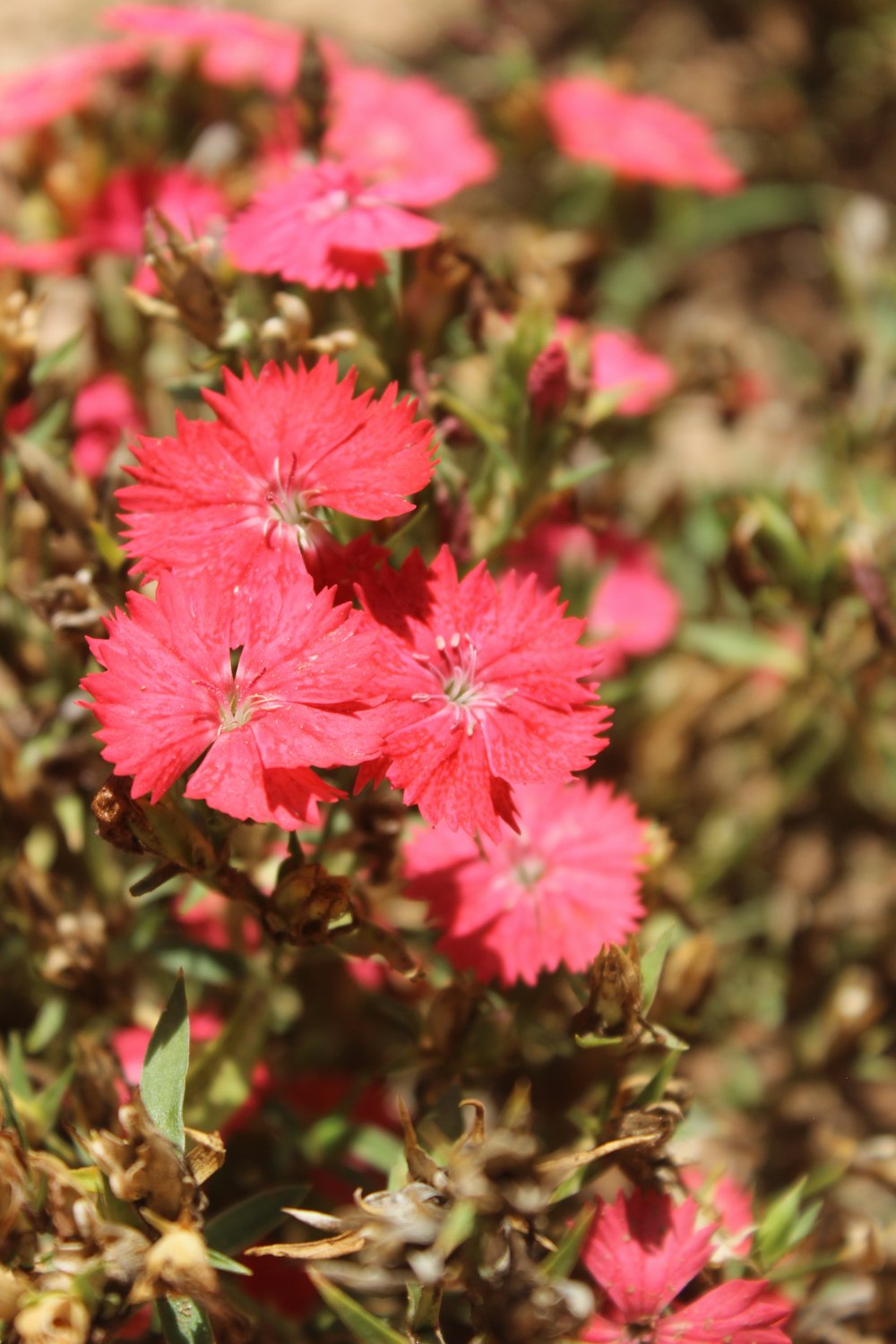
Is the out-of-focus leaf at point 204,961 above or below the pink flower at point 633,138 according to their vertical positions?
below

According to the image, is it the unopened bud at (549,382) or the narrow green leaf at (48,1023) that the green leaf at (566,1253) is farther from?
the unopened bud at (549,382)

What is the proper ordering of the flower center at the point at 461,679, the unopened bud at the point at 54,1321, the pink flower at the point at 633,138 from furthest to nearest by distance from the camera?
the pink flower at the point at 633,138, the flower center at the point at 461,679, the unopened bud at the point at 54,1321

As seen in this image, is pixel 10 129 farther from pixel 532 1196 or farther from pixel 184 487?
pixel 532 1196

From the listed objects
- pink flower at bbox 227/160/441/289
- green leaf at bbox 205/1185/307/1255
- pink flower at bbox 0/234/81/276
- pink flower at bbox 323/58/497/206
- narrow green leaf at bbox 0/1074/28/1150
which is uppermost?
pink flower at bbox 227/160/441/289

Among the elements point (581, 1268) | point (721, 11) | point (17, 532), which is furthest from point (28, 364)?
point (721, 11)

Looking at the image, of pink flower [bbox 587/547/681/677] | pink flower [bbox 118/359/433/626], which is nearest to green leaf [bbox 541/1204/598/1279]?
pink flower [bbox 118/359/433/626]

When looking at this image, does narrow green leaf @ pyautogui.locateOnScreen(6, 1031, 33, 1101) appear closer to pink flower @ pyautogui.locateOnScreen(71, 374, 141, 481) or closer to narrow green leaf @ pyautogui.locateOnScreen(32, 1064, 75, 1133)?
narrow green leaf @ pyautogui.locateOnScreen(32, 1064, 75, 1133)

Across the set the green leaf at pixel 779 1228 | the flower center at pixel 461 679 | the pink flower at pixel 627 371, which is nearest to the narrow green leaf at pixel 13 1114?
the flower center at pixel 461 679
